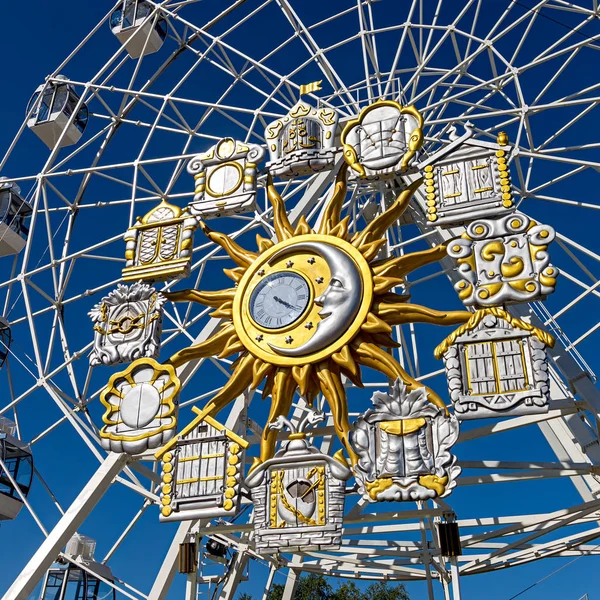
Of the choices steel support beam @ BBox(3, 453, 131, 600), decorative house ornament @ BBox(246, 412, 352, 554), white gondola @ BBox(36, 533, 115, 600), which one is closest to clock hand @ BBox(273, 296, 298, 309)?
decorative house ornament @ BBox(246, 412, 352, 554)

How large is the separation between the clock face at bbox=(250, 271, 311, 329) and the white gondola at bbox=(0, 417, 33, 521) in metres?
8.13

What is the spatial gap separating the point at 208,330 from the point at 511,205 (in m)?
6.42

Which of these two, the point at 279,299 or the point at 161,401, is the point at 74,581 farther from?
the point at 279,299

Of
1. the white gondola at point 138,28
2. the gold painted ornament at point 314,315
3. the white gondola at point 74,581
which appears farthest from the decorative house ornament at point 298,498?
the white gondola at point 138,28

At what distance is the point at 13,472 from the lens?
2080cm

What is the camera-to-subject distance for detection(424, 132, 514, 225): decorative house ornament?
15.2 meters

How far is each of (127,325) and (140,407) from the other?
1.92 metres

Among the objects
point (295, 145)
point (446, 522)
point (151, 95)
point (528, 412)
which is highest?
point (151, 95)

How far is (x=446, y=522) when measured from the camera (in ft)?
48.1

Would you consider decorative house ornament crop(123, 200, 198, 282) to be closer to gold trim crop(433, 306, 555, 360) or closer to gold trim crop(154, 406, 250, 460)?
gold trim crop(154, 406, 250, 460)

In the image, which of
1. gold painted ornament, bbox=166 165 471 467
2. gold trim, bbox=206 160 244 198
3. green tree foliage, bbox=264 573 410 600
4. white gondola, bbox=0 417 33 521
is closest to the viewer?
gold painted ornament, bbox=166 165 471 467

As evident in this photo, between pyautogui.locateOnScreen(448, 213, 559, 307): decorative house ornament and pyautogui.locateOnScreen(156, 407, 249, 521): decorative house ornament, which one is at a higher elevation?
pyautogui.locateOnScreen(448, 213, 559, 307): decorative house ornament

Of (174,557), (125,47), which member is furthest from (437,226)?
(125,47)

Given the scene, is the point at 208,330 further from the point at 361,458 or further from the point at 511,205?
the point at 511,205
